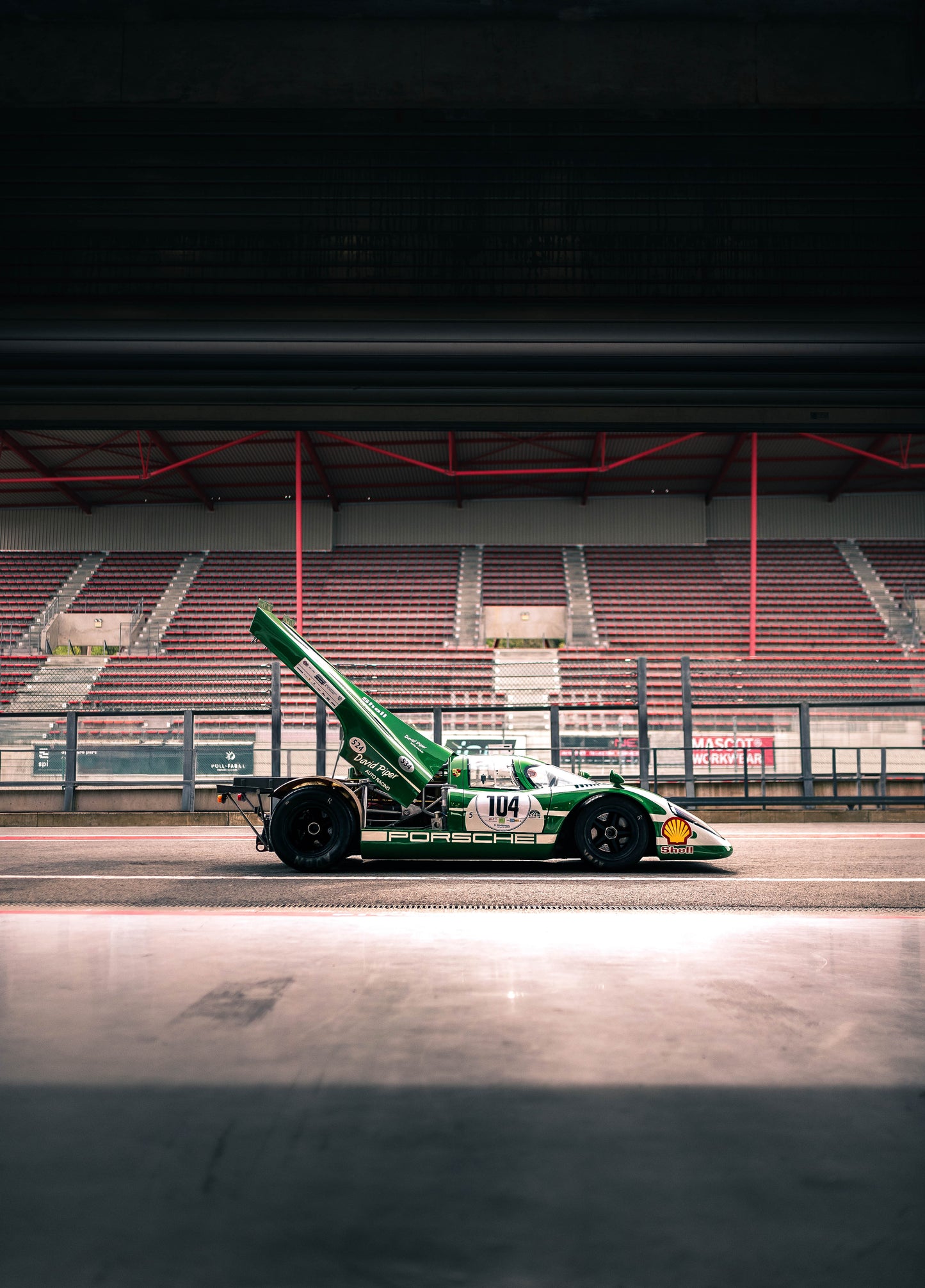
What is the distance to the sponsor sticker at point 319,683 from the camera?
8.33 metres

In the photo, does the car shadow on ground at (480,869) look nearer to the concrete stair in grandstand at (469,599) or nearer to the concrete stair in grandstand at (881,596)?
the concrete stair in grandstand at (469,599)

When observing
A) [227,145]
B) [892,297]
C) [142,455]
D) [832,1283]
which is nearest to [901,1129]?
[832,1283]

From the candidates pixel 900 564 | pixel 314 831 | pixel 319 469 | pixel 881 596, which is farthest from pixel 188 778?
pixel 900 564

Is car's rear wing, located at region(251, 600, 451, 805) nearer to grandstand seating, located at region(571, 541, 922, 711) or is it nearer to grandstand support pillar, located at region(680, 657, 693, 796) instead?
grandstand support pillar, located at region(680, 657, 693, 796)

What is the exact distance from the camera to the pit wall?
3347cm

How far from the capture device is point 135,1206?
6.86 feet

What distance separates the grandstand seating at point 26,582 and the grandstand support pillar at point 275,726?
18.4 metres

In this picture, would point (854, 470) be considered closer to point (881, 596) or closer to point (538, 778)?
point (881, 596)

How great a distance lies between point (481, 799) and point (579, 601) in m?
23.9

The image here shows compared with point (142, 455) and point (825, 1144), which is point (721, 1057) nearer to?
point (825, 1144)

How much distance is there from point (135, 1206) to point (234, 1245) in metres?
0.30

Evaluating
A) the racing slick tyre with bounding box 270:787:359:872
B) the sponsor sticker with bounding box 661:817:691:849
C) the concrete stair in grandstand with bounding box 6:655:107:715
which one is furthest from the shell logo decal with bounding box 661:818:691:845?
the concrete stair in grandstand with bounding box 6:655:107:715

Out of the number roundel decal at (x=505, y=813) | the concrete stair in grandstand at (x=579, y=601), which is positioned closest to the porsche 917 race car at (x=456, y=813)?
the number roundel decal at (x=505, y=813)

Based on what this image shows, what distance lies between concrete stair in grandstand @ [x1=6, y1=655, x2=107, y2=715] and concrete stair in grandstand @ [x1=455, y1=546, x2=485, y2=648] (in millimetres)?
11271
